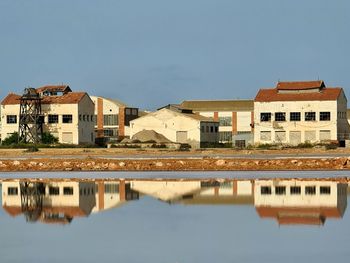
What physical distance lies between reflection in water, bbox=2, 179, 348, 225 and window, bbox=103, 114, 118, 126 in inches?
3025

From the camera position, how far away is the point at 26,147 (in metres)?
92.6

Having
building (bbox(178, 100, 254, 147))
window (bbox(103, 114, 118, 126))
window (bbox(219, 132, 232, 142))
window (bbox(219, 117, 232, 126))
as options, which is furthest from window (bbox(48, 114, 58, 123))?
window (bbox(219, 117, 232, 126))

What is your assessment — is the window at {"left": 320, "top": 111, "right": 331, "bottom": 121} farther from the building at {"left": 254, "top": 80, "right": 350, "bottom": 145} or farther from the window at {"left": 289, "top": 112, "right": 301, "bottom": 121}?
the window at {"left": 289, "top": 112, "right": 301, "bottom": 121}

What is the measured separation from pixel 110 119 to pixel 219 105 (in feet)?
49.4

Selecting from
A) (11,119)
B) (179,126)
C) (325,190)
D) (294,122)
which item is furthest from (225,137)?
(325,190)

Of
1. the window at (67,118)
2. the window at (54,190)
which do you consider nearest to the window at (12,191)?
the window at (54,190)

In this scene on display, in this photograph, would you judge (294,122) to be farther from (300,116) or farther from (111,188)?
(111,188)

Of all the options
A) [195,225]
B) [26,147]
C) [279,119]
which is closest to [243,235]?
[195,225]

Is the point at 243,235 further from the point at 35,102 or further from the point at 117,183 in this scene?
the point at 35,102

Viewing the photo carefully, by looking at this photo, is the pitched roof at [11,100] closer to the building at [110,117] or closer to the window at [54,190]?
the building at [110,117]

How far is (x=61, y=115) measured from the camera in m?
105

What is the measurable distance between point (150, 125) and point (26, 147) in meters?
19.1

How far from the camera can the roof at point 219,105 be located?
11925cm

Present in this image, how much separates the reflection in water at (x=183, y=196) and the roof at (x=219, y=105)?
79.4 m
